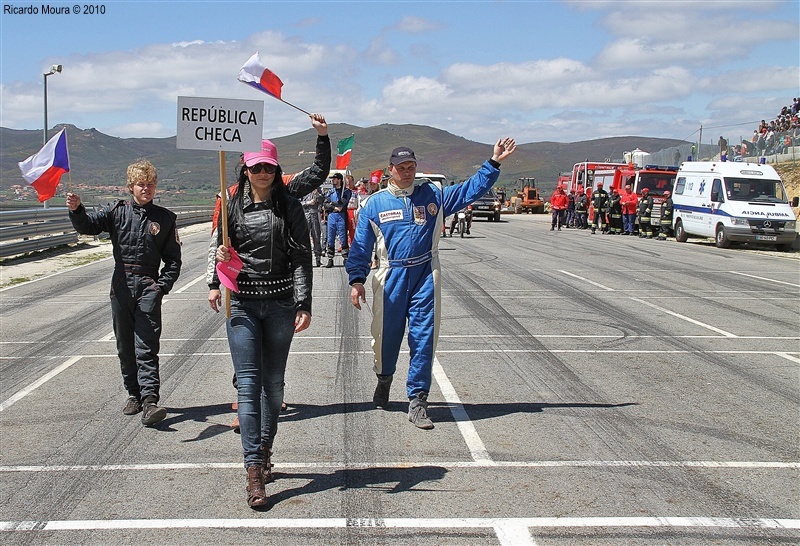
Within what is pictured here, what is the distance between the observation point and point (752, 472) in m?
5.55

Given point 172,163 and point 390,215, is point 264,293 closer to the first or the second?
point 390,215

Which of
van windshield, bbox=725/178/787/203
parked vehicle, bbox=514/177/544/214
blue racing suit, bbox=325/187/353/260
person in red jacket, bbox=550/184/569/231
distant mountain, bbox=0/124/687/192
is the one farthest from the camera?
distant mountain, bbox=0/124/687/192

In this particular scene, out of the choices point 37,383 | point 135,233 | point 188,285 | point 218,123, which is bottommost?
point 188,285

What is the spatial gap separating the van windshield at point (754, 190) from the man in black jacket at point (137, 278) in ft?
71.4

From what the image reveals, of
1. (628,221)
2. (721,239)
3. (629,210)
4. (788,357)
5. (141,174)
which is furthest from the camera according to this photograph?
(628,221)

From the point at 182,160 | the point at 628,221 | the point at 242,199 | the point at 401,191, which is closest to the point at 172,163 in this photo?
the point at 182,160

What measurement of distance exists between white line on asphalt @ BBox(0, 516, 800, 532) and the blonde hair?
2929mm

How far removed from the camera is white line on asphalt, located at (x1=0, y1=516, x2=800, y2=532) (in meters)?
4.65

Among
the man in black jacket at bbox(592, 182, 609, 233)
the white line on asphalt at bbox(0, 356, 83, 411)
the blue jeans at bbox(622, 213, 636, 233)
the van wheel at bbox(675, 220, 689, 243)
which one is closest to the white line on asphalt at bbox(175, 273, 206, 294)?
the white line on asphalt at bbox(0, 356, 83, 411)

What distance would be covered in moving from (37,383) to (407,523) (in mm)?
4725

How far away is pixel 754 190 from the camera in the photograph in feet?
84.2

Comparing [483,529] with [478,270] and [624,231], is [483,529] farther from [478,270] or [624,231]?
[624,231]

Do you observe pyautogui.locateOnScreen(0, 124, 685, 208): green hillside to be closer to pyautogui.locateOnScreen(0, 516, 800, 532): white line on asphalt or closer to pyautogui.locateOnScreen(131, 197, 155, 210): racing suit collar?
pyautogui.locateOnScreen(131, 197, 155, 210): racing suit collar

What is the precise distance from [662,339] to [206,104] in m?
6.52
